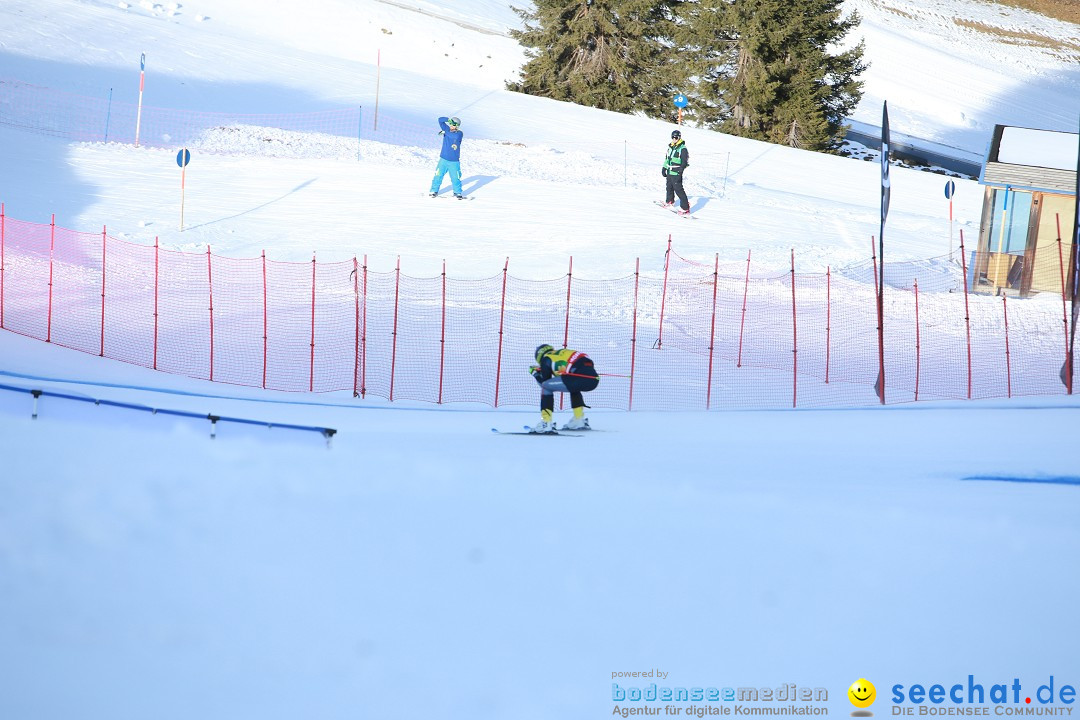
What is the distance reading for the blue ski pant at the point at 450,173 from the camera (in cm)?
2172

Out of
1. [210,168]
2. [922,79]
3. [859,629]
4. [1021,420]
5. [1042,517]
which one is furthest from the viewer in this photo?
[922,79]

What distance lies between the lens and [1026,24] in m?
74.6

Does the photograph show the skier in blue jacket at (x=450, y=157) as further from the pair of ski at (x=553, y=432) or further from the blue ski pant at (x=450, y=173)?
the pair of ski at (x=553, y=432)

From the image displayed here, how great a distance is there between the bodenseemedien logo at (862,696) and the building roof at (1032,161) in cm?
1515

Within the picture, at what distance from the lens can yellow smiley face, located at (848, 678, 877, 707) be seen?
6.57 meters

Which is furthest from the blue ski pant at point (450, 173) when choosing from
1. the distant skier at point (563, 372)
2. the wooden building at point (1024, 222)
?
the distant skier at point (563, 372)

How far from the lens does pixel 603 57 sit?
37.9m

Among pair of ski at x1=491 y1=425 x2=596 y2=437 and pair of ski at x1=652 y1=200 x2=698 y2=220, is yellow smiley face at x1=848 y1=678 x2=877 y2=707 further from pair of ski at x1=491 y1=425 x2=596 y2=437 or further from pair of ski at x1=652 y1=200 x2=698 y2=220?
pair of ski at x1=652 y1=200 x2=698 y2=220

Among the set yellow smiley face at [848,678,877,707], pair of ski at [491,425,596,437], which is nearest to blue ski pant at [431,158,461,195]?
pair of ski at [491,425,596,437]

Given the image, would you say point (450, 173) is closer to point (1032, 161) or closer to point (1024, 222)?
point (1024, 222)

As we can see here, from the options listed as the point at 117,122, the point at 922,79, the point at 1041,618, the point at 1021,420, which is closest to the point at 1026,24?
the point at 922,79

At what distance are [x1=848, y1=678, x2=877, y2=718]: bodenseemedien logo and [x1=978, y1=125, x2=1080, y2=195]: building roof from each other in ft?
49.7

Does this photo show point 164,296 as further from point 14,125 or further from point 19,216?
point 14,125

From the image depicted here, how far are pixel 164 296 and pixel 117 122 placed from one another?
1126 cm
